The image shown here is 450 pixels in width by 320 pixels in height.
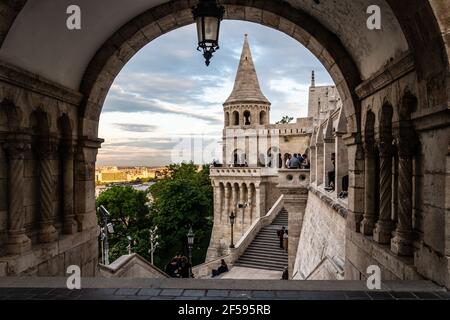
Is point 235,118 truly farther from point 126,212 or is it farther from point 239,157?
point 126,212

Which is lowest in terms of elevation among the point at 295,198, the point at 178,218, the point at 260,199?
the point at 178,218

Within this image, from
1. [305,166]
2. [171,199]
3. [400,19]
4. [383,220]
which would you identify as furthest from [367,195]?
[171,199]

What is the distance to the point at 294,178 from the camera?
1792cm

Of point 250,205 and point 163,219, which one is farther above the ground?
point 250,205

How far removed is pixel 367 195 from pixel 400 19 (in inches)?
103

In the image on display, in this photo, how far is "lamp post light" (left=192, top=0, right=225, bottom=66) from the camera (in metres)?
4.07

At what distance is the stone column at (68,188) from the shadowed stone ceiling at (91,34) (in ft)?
3.23

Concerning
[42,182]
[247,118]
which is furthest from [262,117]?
[42,182]

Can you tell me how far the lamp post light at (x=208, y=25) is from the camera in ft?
13.4

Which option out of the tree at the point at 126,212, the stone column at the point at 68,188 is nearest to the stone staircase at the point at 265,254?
the tree at the point at 126,212

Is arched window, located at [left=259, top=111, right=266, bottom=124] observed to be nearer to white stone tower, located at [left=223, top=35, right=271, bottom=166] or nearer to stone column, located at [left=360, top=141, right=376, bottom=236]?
white stone tower, located at [left=223, top=35, right=271, bottom=166]

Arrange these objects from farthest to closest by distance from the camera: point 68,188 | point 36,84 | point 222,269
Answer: point 222,269
point 68,188
point 36,84

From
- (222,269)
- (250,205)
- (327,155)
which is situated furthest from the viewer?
(250,205)

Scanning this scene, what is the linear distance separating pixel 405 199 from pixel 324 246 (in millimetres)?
6746
